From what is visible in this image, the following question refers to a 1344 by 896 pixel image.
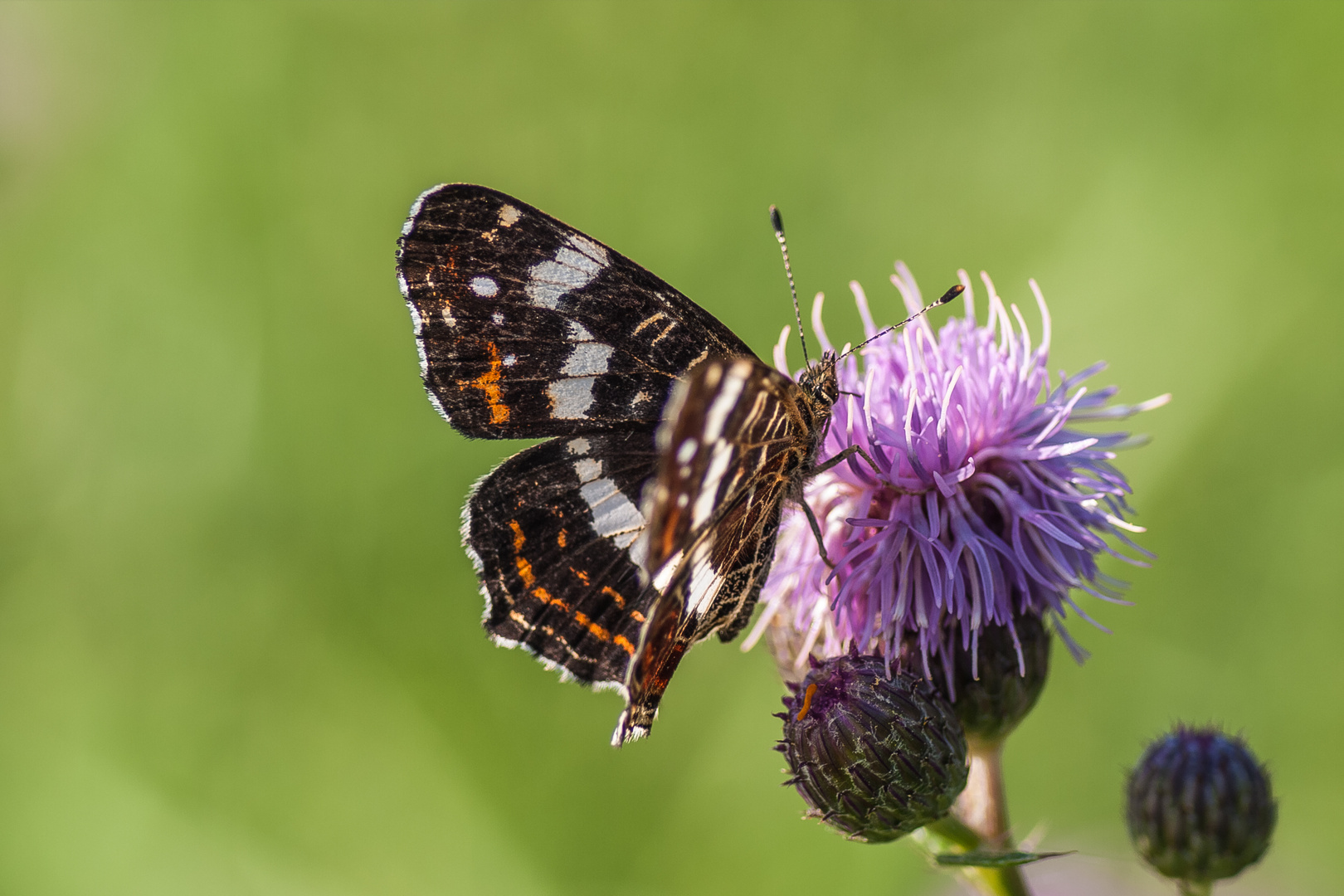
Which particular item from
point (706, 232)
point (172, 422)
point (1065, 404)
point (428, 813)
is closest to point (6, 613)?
point (172, 422)

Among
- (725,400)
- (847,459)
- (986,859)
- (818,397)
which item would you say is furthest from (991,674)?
(725,400)

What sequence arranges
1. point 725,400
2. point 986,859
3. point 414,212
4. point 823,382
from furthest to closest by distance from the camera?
point 414,212 → point 823,382 → point 986,859 → point 725,400

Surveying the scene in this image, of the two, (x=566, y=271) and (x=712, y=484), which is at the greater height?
(x=566, y=271)

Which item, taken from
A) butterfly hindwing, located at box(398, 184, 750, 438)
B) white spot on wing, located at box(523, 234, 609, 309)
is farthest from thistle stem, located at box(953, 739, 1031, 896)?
white spot on wing, located at box(523, 234, 609, 309)

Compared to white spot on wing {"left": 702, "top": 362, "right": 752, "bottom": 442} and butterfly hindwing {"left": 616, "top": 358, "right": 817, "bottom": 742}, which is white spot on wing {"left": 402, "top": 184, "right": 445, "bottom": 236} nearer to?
butterfly hindwing {"left": 616, "top": 358, "right": 817, "bottom": 742}

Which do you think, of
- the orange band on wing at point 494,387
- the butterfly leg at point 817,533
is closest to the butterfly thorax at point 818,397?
the butterfly leg at point 817,533

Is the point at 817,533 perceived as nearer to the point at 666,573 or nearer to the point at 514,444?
the point at 666,573
